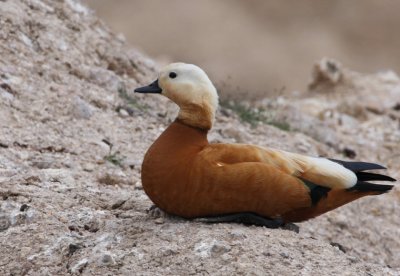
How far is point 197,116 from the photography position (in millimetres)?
5027

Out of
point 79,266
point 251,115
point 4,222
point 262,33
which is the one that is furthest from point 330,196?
point 262,33

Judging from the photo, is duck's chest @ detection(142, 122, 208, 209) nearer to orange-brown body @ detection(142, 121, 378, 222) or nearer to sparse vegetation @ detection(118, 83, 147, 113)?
orange-brown body @ detection(142, 121, 378, 222)

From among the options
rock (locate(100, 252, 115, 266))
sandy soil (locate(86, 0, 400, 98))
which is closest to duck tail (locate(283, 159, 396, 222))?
rock (locate(100, 252, 115, 266))

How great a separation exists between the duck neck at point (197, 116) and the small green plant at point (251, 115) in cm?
370

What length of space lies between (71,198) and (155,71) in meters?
3.86

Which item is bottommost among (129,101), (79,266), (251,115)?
(79,266)

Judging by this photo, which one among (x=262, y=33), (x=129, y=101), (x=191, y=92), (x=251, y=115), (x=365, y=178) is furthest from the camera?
(x=262, y=33)

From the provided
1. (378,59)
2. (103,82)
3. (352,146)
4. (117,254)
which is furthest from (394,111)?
(378,59)

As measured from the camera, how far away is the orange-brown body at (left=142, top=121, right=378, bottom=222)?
4.80 m

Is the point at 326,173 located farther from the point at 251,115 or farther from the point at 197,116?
the point at 251,115

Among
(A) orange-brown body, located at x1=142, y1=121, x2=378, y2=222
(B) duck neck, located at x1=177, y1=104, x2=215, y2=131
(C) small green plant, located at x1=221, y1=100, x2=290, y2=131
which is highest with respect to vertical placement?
(C) small green plant, located at x1=221, y1=100, x2=290, y2=131

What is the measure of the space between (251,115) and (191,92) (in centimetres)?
405

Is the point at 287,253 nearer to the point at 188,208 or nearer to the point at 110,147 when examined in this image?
the point at 188,208

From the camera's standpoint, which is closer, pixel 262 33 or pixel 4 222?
pixel 4 222
